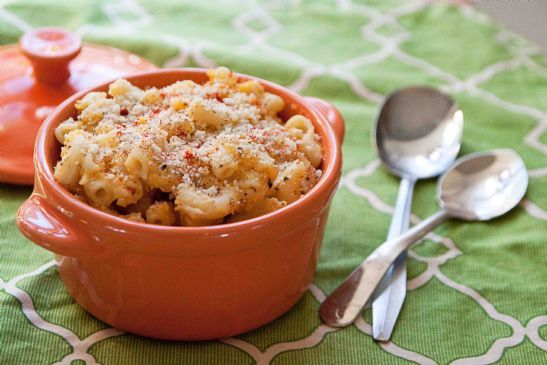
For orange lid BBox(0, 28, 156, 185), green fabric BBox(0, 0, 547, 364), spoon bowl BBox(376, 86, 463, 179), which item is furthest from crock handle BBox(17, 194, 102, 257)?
spoon bowl BBox(376, 86, 463, 179)

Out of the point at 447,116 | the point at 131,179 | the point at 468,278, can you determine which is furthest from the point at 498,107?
the point at 131,179

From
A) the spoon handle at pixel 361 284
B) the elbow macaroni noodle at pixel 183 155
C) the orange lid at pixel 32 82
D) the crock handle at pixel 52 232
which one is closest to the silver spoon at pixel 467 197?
the spoon handle at pixel 361 284

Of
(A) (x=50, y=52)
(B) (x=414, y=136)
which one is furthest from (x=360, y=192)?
(A) (x=50, y=52)

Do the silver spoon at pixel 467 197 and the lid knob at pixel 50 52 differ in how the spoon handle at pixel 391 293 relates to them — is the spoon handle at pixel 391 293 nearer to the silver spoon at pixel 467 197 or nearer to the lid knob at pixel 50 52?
the silver spoon at pixel 467 197

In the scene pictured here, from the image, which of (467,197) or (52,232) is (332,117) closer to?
(467,197)

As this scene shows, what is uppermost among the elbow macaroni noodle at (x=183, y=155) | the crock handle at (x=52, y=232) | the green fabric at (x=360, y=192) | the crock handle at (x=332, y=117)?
the elbow macaroni noodle at (x=183, y=155)

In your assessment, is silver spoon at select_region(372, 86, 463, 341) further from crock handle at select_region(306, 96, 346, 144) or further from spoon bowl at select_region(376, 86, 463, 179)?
crock handle at select_region(306, 96, 346, 144)

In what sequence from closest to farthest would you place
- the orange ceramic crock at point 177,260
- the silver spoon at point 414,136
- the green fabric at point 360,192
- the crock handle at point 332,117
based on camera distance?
the orange ceramic crock at point 177,260 < the green fabric at point 360,192 < the crock handle at point 332,117 < the silver spoon at point 414,136
